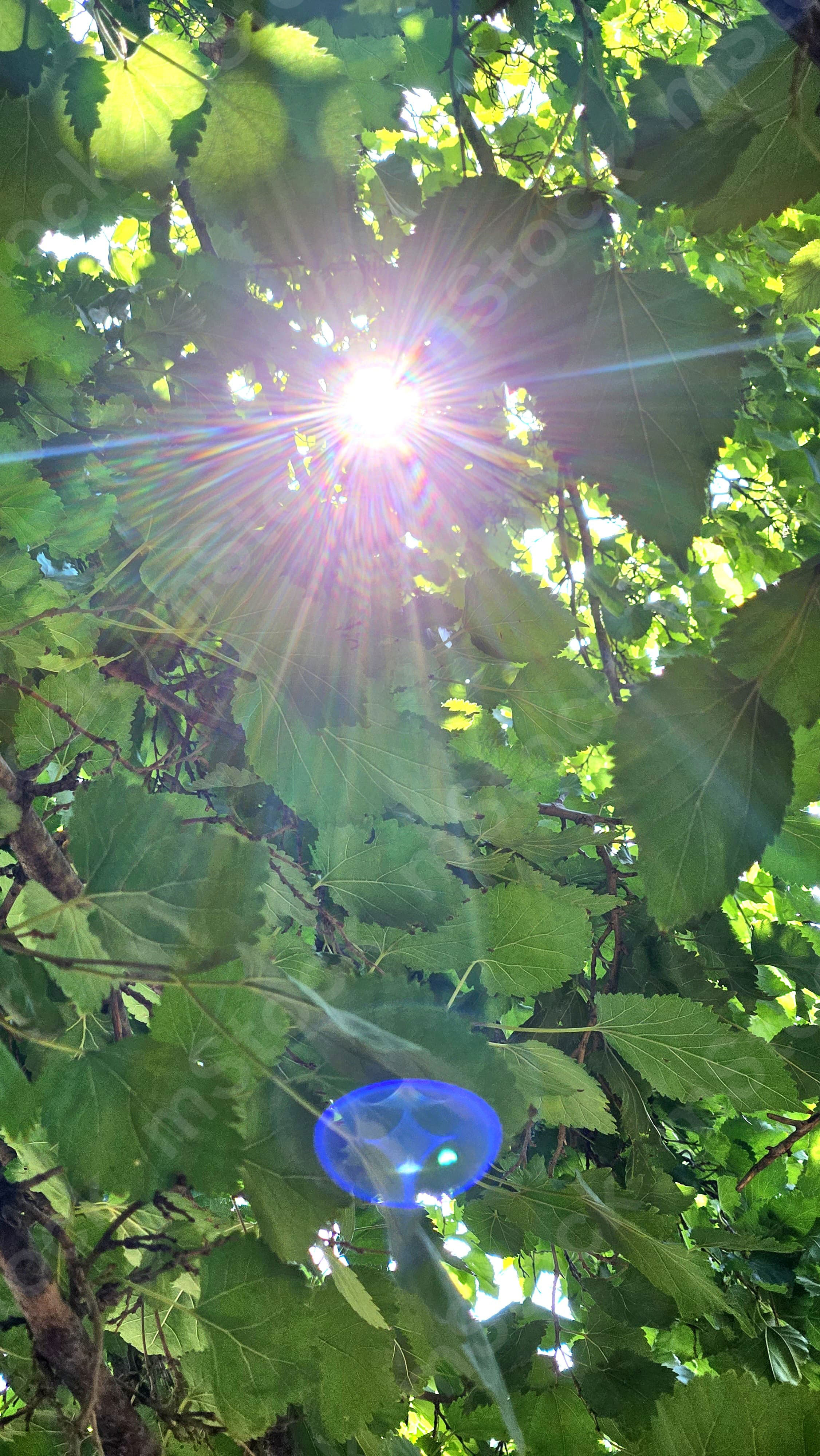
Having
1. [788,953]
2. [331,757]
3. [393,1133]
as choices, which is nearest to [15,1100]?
[393,1133]

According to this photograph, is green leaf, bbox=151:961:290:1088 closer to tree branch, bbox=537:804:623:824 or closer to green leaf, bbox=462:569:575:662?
green leaf, bbox=462:569:575:662

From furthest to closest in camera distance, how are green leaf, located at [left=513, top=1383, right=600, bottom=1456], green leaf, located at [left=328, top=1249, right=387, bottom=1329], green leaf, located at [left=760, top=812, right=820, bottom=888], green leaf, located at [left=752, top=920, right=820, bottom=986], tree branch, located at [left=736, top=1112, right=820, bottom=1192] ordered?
1. green leaf, located at [left=752, top=920, right=820, bottom=986]
2. green leaf, located at [left=760, top=812, right=820, bottom=888]
3. tree branch, located at [left=736, top=1112, right=820, bottom=1192]
4. green leaf, located at [left=513, top=1383, right=600, bottom=1456]
5. green leaf, located at [left=328, top=1249, right=387, bottom=1329]

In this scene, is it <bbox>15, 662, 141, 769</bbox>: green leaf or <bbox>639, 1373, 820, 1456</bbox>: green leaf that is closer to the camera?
<bbox>639, 1373, 820, 1456</bbox>: green leaf

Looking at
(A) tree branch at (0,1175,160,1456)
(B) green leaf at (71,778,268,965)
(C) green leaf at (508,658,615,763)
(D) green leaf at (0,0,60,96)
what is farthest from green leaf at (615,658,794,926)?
(D) green leaf at (0,0,60,96)

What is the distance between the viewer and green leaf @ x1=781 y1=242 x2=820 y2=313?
79 cm

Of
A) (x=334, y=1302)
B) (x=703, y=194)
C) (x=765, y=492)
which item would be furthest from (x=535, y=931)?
(x=765, y=492)

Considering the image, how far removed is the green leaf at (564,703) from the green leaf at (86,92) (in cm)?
62

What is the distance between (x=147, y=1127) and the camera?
527 mm

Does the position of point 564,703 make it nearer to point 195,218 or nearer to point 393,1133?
point 393,1133

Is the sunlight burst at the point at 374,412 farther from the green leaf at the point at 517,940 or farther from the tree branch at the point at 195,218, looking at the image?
the green leaf at the point at 517,940

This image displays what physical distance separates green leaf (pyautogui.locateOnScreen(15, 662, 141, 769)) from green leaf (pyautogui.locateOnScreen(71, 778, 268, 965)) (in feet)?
0.96

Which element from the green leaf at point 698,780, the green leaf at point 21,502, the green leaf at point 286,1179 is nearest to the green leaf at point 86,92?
the green leaf at point 21,502

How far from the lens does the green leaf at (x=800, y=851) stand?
3.28ft

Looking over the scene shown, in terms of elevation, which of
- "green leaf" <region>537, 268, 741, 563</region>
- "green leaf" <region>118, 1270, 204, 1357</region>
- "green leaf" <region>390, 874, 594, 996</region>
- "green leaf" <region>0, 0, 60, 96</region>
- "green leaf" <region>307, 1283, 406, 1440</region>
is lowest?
"green leaf" <region>118, 1270, 204, 1357</region>
